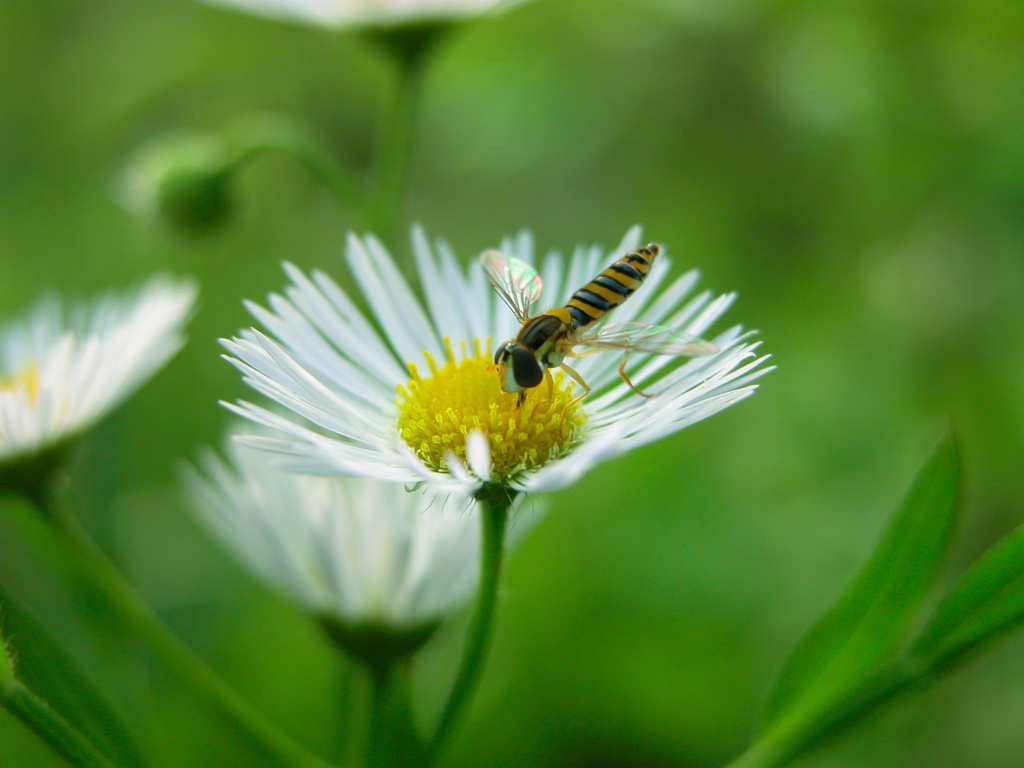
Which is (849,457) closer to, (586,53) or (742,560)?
(742,560)

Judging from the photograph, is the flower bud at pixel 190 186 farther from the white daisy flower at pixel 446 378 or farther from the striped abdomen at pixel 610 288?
the striped abdomen at pixel 610 288

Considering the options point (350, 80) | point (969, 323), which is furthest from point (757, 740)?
point (350, 80)

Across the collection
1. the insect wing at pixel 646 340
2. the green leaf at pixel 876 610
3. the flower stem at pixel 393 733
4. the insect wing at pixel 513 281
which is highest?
the insect wing at pixel 513 281

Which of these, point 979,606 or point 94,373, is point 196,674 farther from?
point 979,606

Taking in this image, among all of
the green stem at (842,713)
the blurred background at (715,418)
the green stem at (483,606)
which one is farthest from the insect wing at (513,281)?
the green stem at (842,713)

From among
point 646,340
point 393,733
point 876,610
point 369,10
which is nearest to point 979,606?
point 876,610

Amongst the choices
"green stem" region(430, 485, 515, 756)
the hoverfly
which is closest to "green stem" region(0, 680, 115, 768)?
"green stem" region(430, 485, 515, 756)

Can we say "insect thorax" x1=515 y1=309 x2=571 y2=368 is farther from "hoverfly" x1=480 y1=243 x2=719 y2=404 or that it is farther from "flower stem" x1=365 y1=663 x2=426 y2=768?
"flower stem" x1=365 y1=663 x2=426 y2=768

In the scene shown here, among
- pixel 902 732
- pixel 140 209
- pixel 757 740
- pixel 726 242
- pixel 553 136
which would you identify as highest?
pixel 140 209
